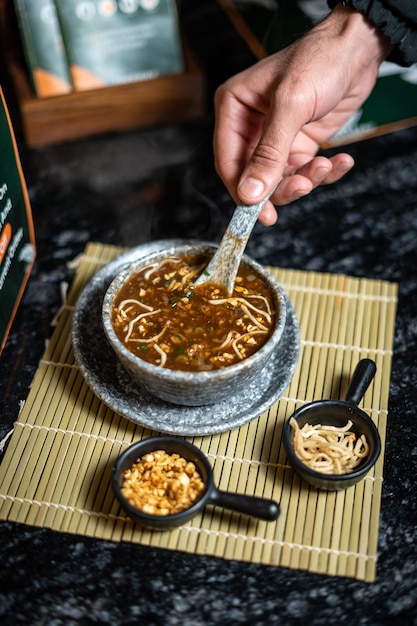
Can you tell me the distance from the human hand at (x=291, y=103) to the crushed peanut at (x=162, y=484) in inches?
28.8

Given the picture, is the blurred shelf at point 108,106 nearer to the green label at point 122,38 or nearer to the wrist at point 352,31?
the green label at point 122,38

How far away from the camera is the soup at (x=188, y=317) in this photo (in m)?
1.82

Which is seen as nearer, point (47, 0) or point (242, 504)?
point (242, 504)

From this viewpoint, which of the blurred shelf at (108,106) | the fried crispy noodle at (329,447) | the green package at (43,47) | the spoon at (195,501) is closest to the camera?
the spoon at (195,501)

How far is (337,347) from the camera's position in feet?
7.20

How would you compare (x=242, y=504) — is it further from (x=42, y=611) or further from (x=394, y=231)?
(x=394, y=231)

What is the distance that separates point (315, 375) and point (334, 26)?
1084 mm

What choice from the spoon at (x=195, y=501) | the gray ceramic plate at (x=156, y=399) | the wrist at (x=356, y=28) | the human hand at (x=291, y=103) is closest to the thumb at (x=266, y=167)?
the human hand at (x=291, y=103)

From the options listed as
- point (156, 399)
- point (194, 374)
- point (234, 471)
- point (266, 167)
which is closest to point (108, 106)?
point (266, 167)

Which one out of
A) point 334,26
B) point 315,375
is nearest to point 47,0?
point 334,26

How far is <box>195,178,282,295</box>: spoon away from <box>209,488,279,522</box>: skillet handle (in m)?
0.55

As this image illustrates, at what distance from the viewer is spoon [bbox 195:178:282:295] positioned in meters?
→ 1.99

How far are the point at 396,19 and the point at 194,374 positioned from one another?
1.32 m

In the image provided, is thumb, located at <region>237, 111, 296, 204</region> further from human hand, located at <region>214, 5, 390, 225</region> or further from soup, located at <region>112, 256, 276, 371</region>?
soup, located at <region>112, 256, 276, 371</region>
